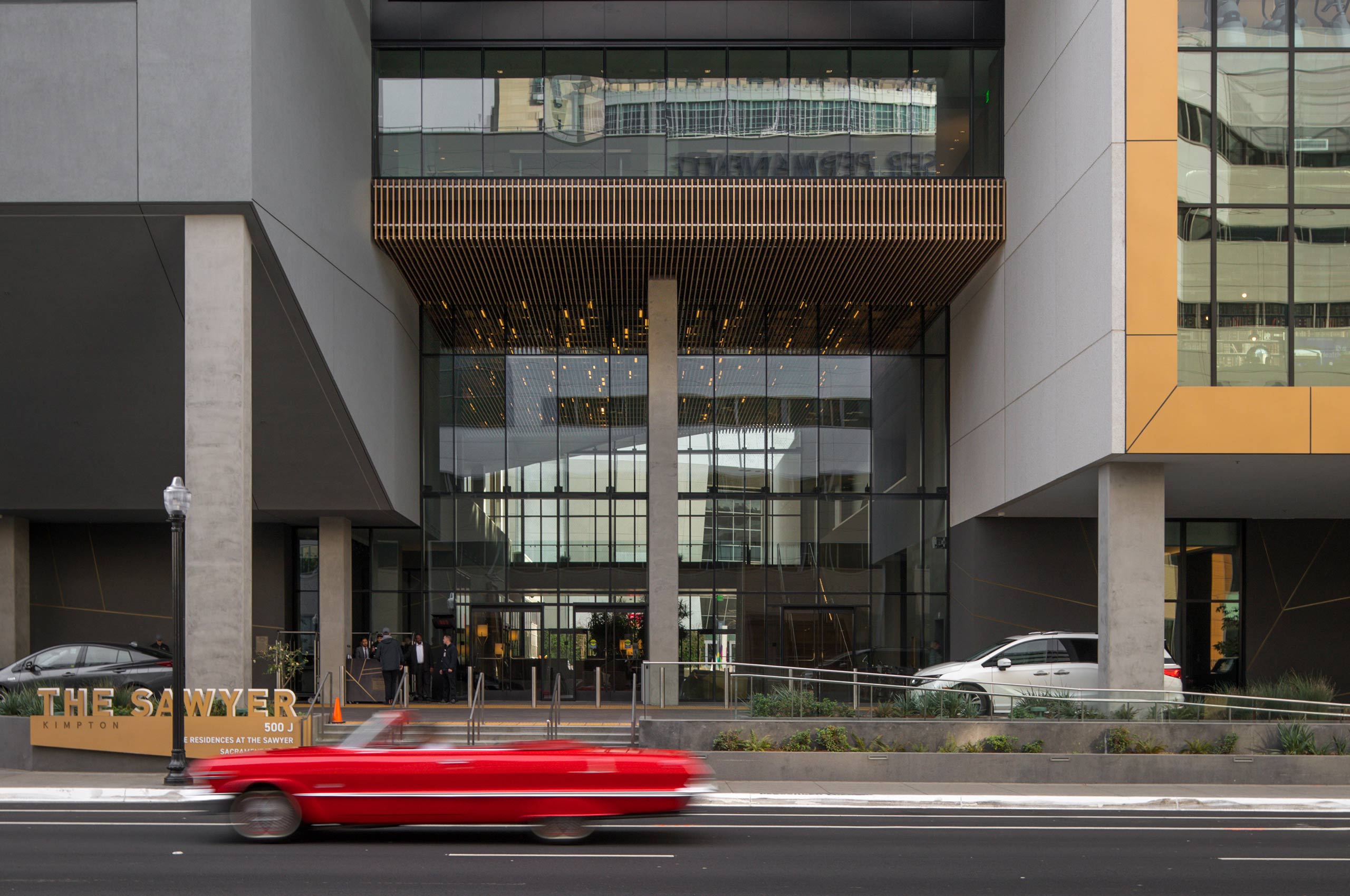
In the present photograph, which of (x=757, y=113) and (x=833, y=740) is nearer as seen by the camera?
(x=833, y=740)

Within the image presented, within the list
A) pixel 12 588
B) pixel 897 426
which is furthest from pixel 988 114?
pixel 12 588

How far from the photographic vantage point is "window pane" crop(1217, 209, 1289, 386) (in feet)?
62.3

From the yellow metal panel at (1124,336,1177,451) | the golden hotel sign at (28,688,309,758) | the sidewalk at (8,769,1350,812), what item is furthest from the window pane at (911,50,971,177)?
the golden hotel sign at (28,688,309,758)

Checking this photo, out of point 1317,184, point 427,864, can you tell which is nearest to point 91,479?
point 427,864

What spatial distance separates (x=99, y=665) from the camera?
2270cm

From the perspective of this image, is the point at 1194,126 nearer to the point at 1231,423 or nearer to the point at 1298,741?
the point at 1231,423

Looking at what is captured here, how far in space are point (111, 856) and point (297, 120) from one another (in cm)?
1320

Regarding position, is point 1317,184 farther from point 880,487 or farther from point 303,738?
point 303,738

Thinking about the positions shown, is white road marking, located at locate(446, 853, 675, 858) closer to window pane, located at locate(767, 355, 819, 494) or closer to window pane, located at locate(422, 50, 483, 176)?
window pane, located at locate(422, 50, 483, 176)

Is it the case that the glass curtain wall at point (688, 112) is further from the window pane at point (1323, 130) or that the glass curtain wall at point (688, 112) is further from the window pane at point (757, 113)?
the window pane at point (1323, 130)

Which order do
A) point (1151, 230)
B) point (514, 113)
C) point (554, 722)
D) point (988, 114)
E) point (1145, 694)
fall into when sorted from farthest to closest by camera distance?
1. point (514, 113)
2. point (988, 114)
3. point (554, 722)
4. point (1145, 694)
5. point (1151, 230)

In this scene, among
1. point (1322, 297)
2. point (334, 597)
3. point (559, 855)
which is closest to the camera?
point (559, 855)

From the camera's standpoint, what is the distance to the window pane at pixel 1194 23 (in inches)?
754

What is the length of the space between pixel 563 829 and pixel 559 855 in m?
0.59
